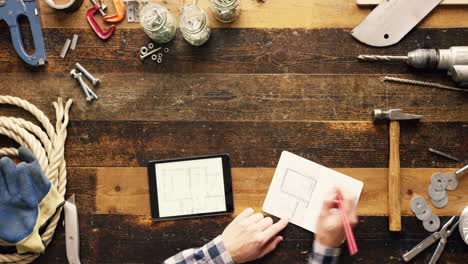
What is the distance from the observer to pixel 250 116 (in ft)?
4.54

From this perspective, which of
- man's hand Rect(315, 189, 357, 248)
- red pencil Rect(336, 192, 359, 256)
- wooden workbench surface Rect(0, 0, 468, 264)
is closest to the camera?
red pencil Rect(336, 192, 359, 256)

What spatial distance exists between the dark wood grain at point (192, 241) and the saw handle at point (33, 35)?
24.0 inches

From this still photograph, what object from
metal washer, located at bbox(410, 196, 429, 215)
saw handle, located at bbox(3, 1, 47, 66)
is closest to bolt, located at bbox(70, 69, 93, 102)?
saw handle, located at bbox(3, 1, 47, 66)

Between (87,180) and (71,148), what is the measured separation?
0.43 feet

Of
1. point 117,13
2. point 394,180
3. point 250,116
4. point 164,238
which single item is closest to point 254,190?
point 250,116

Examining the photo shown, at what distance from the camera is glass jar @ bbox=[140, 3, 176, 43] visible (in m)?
1.32

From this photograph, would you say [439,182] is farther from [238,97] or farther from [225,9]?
[225,9]

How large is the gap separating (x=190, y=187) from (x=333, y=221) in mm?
501

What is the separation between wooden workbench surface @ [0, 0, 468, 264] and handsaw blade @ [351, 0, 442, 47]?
3 cm

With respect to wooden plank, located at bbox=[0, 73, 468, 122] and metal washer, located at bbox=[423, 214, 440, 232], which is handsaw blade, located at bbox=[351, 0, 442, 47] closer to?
wooden plank, located at bbox=[0, 73, 468, 122]

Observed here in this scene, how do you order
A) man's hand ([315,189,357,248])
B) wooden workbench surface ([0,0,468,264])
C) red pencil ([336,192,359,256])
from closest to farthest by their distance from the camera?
1. red pencil ([336,192,359,256])
2. man's hand ([315,189,357,248])
3. wooden workbench surface ([0,0,468,264])

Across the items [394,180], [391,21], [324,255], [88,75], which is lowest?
[324,255]

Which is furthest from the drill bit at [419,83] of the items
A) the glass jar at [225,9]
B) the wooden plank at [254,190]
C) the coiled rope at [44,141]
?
the coiled rope at [44,141]

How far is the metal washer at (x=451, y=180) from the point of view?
1334 millimetres
